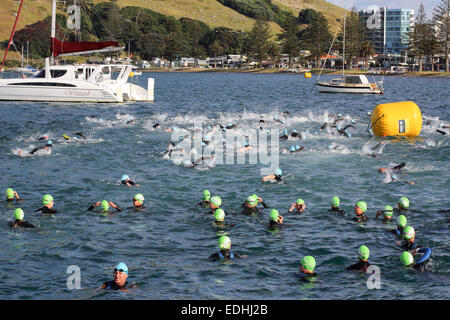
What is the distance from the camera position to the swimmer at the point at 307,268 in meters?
13.7

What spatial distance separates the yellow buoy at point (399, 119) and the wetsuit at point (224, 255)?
1937 cm

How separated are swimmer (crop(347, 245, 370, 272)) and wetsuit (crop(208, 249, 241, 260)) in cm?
304

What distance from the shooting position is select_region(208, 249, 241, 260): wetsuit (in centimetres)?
1486

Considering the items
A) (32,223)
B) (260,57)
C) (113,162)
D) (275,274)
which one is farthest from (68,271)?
(260,57)

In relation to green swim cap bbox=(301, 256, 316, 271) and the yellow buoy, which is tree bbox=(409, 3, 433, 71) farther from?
green swim cap bbox=(301, 256, 316, 271)

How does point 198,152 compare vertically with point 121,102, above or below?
below

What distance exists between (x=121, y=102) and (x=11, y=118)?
1308 centimetres

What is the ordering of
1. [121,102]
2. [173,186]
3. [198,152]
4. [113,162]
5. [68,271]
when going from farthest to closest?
[121,102] → [198,152] → [113,162] → [173,186] → [68,271]

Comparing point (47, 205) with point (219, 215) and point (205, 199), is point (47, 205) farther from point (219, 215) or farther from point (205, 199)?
point (219, 215)

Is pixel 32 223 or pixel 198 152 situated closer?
pixel 32 223

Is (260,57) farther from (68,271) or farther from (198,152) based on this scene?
(68,271)

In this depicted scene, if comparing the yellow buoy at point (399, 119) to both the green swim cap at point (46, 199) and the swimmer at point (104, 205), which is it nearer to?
the swimmer at point (104, 205)

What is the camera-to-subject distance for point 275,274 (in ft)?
46.5

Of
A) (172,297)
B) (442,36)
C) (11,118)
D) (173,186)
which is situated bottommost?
(172,297)
